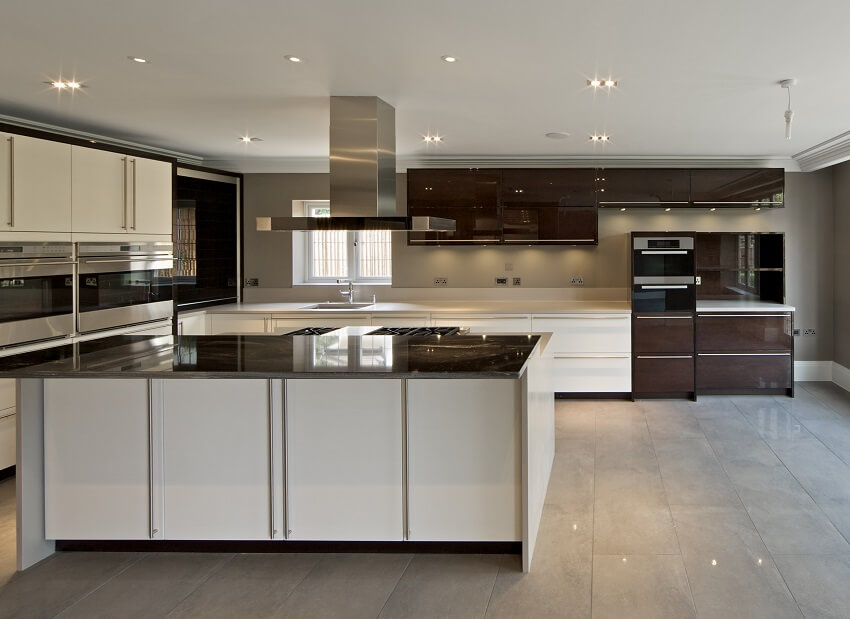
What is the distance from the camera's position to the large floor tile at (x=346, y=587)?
8.82 feet

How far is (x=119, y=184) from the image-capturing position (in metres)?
5.01

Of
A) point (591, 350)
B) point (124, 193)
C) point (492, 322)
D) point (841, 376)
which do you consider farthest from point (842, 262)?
point (124, 193)

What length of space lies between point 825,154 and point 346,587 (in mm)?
5651

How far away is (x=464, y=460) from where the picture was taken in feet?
10.2

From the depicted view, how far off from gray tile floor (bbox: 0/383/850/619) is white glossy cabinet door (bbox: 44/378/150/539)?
0.16 meters

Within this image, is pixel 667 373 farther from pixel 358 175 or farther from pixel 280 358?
pixel 280 358

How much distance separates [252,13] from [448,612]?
7.96 ft

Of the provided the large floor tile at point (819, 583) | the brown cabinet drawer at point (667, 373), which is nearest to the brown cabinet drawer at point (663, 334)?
the brown cabinet drawer at point (667, 373)

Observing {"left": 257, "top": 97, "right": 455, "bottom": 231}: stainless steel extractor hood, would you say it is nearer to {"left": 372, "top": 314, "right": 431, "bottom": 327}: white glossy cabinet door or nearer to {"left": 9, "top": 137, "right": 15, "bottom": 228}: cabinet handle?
{"left": 9, "top": 137, "right": 15, "bottom": 228}: cabinet handle

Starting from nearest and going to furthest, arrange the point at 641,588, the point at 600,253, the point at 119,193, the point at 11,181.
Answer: the point at 641,588 < the point at 11,181 < the point at 119,193 < the point at 600,253

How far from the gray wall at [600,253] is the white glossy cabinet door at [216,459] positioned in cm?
416

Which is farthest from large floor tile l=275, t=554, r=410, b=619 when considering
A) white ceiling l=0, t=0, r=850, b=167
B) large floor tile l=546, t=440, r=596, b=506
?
white ceiling l=0, t=0, r=850, b=167

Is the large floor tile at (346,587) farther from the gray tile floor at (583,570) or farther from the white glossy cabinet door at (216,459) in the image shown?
the white glossy cabinet door at (216,459)

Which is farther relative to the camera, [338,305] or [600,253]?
[600,253]
